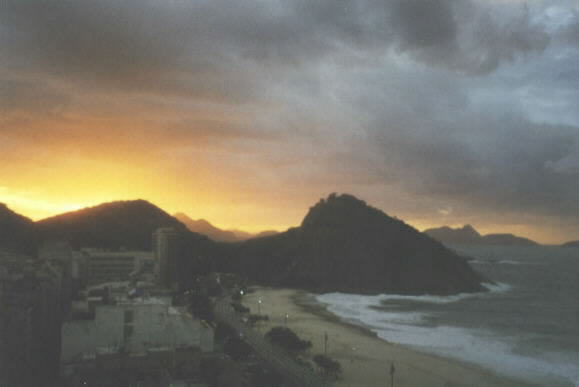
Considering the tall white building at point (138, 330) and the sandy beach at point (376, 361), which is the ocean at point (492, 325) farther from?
the tall white building at point (138, 330)

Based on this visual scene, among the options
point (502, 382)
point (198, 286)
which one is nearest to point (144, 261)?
point (198, 286)

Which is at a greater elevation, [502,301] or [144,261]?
[144,261]

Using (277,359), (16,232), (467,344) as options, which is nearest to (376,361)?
(277,359)

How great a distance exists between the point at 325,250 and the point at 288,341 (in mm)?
94956

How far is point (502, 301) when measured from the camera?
113 meters

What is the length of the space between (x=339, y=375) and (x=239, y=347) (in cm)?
946

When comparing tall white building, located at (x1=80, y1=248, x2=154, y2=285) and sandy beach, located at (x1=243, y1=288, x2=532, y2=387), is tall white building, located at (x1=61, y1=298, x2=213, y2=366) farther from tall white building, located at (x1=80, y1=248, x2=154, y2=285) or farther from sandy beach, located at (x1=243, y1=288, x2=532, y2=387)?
tall white building, located at (x1=80, y1=248, x2=154, y2=285)

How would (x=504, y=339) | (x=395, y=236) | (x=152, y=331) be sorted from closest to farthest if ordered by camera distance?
(x=152, y=331)
(x=504, y=339)
(x=395, y=236)

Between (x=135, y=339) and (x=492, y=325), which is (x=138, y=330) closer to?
(x=135, y=339)

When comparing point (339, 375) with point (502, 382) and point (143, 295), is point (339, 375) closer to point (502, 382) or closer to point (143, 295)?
point (502, 382)

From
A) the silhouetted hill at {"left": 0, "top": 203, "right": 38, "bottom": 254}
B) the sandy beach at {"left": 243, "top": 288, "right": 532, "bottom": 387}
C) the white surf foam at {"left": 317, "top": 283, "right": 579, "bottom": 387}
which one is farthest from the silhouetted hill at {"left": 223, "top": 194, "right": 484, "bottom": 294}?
the sandy beach at {"left": 243, "top": 288, "right": 532, "bottom": 387}

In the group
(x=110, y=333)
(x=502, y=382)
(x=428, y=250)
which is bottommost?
(x=502, y=382)

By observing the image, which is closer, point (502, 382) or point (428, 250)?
point (502, 382)

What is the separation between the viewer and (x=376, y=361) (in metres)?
51.7
